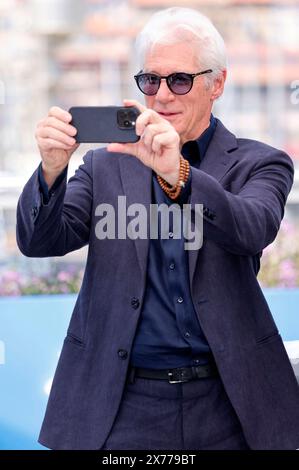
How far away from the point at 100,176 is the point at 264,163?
0.31 meters

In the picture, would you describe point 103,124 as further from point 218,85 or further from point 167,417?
point 167,417

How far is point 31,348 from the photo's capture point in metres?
2.85

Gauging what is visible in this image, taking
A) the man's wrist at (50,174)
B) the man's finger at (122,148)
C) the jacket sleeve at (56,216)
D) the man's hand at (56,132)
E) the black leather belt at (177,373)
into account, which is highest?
the man's hand at (56,132)

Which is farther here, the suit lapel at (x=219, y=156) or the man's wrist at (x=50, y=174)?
the suit lapel at (x=219, y=156)

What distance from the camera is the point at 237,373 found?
155 cm

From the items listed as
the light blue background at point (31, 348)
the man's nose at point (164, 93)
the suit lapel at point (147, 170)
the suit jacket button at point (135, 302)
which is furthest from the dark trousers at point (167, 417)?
the light blue background at point (31, 348)

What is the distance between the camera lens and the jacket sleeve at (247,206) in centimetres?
141

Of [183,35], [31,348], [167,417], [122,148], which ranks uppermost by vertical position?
[183,35]

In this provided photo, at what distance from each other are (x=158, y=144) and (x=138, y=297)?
0.33 metres

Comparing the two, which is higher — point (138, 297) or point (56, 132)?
Answer: point (56, 132)

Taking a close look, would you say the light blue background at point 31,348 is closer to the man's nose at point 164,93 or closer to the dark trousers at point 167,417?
the dark trousers at point 167,417

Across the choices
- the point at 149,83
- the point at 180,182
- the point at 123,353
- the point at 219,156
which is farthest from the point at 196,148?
the point at 123,353

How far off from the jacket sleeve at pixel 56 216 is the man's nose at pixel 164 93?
8.0 inches

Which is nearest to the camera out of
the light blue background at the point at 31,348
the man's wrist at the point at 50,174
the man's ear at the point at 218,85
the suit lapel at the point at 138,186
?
the man's wrist at the point at 50,174
